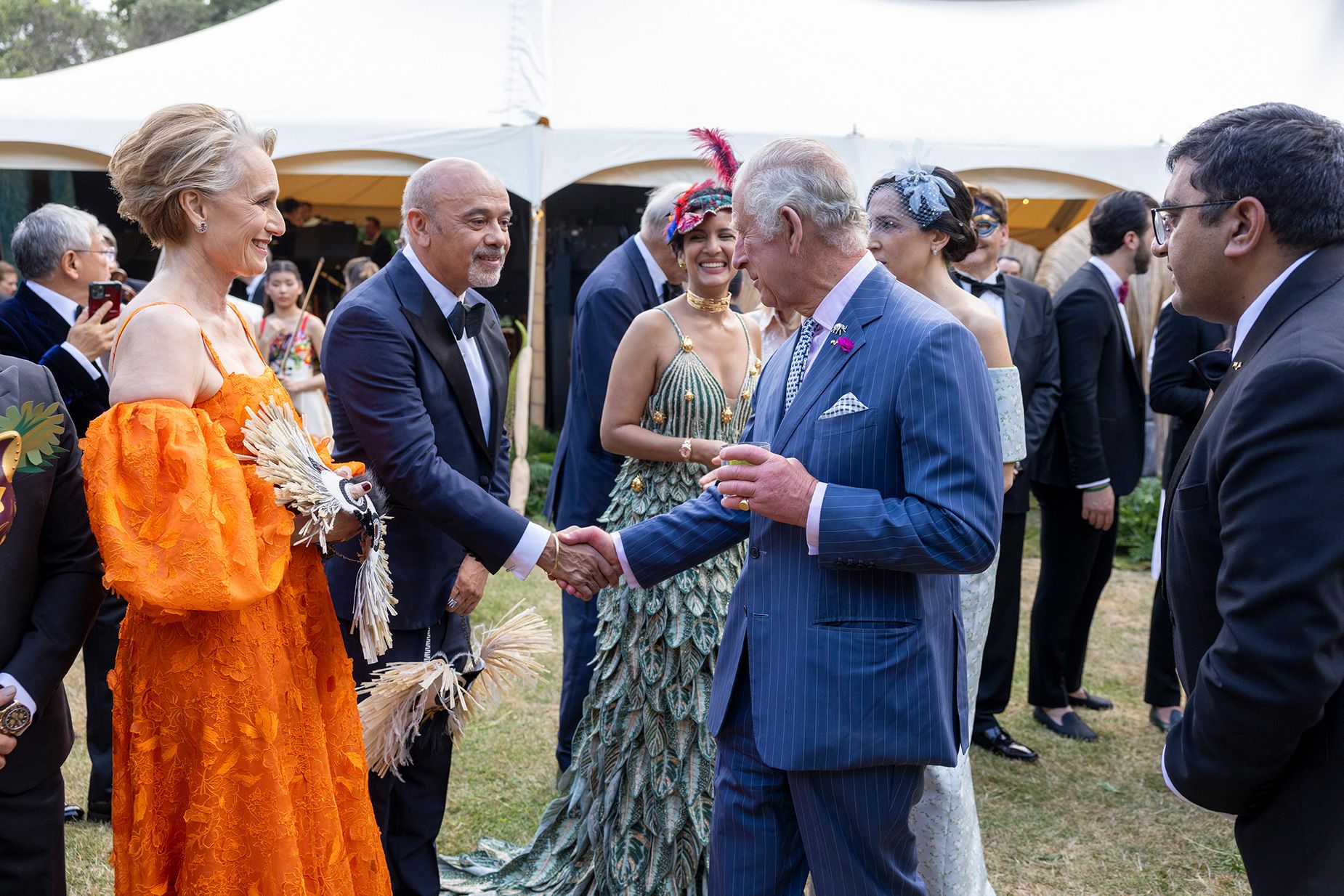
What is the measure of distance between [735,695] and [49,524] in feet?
5.01

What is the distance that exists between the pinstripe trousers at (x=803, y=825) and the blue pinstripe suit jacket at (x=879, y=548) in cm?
8

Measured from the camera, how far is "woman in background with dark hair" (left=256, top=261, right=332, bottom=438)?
7863mm

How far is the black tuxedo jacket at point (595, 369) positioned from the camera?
4262 mm

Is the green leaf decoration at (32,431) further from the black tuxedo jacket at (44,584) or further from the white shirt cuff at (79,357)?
the white shirt cuff at (79,357)

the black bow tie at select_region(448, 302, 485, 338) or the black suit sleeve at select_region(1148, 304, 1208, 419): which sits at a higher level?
the black bow tie at select_region(448, 302, 485, 338)

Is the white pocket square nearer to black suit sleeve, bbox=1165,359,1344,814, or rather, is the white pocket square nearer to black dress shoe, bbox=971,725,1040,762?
black suit sleeve, bbox=1165,359,1344,814

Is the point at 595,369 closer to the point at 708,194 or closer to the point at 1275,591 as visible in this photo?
the point at 708,194

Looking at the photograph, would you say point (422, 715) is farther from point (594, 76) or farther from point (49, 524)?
point (594, 76)

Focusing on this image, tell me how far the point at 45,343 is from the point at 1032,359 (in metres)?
4.36

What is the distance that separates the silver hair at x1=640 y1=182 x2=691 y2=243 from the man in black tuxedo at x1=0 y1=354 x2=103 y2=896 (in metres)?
2.36

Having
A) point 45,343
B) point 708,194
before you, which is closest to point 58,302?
point 45,343

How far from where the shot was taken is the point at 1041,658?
5426mm

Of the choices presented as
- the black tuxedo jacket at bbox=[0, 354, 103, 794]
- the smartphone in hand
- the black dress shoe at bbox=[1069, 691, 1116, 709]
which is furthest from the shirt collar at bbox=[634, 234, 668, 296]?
the black dress shoe at bbox=[1069, 691, 1116, 709]

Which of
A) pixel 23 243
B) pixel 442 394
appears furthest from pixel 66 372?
pixel 442 394
